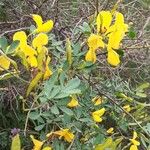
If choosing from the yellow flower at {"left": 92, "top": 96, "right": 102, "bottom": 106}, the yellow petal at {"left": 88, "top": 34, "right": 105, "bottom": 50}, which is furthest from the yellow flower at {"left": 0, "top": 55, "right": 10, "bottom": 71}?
the yellow flower at {"left": 92, "top": 96, "right": 102, "bottom": 106}

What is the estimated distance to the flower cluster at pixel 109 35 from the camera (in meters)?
0.78

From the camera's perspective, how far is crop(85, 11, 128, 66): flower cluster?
30.6 inches

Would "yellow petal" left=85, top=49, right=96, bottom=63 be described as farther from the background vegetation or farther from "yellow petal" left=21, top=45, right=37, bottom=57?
"yellow petal" left=21, top=45, right=37, bottom=57

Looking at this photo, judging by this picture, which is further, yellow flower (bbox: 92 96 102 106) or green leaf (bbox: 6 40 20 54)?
yellow flower (bbox: 92 96 102 106)

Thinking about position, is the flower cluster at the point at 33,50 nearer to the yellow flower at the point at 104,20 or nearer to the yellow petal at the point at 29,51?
the yellow petal at the point at 29,51

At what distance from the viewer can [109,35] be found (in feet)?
2.56

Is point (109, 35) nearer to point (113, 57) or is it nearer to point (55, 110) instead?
point (113, 57)

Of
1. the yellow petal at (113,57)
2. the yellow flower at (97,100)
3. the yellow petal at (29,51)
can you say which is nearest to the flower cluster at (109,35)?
the yellow petal at (113,57)

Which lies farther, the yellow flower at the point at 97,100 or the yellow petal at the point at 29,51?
the yellow flower at the point at 97,100

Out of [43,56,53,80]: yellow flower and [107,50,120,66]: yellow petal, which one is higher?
[107,50,120,66]: yellow petal

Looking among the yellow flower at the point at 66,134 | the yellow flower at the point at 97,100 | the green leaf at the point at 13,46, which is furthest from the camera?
the yellow flower at the point at 97,100

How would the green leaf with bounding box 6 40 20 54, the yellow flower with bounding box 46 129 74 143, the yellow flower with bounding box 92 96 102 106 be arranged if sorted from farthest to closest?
the yellow flower with bounding box 92 96 102 106, the yellow flower with bounding box 46 129 74 143, the green leaf with bounding box 6 40 20 54

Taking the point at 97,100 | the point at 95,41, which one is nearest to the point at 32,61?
the point at 95,41

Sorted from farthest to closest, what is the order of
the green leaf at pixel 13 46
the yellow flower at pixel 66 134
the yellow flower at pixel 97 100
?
the yellow flower at pixel 97 100
the yellow flower at pixel 66 134
the green leaf at pixel 13 46
